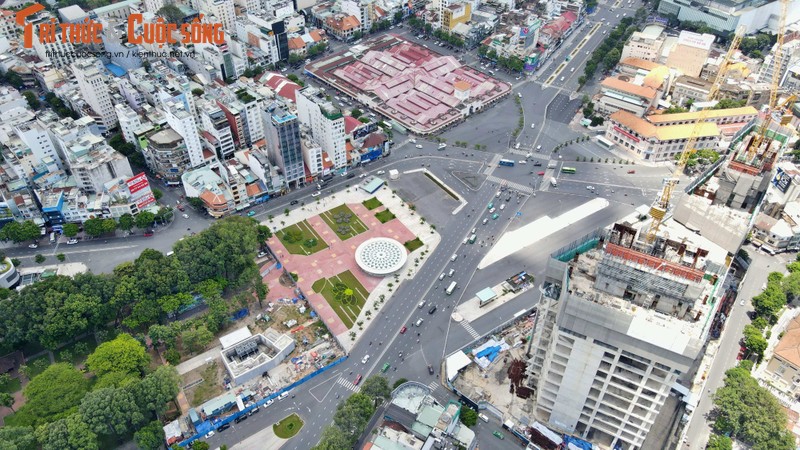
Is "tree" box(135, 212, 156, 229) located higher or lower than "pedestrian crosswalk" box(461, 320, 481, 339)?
higher

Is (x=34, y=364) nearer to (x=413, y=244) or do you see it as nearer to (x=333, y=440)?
(x=333, y=440)

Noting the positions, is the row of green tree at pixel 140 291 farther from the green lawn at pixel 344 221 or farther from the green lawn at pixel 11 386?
the green lawn at pixel 344 221

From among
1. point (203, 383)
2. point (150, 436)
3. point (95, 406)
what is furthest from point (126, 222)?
point (150, 436)

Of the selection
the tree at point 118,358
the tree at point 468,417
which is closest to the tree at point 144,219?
the tree at point 118,358

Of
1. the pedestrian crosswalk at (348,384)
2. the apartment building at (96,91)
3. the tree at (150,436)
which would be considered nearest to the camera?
the tree at (150,436)

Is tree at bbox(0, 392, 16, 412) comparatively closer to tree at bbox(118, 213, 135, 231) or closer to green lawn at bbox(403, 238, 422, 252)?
tree at bbox(118, 213, 135, 231)

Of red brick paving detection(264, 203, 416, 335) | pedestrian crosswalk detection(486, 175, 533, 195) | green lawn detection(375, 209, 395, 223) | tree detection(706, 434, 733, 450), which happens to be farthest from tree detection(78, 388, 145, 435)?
pedestrian crosswalk detection(486, 175, 533, 195)
